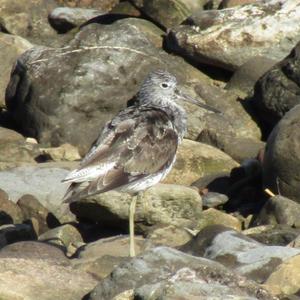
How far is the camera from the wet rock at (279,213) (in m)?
13.6

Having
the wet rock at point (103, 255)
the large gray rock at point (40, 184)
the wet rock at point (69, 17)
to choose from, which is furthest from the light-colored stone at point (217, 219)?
the wet rock at point (69, 17)

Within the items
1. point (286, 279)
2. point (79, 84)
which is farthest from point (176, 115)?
point (79, 84)

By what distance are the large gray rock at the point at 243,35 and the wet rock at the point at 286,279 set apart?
8851 mm

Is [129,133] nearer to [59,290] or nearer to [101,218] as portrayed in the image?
[101,218]

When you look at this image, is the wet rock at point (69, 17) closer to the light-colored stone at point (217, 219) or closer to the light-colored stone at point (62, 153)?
the light-colored stone at point (62, 153)

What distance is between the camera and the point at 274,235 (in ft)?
42.1

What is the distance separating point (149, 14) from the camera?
69.8 feet

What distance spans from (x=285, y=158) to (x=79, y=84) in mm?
4663

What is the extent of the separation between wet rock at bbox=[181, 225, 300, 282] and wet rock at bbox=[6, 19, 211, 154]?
587 cm

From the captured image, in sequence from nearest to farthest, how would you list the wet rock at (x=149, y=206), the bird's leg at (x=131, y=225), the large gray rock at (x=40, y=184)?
1. the bird's leg at (x=131, y=225)
2. the wet rock at (x=149, y=206)
3. the large gray rock at (x=40, y=184)

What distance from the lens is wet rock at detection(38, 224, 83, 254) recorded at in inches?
518

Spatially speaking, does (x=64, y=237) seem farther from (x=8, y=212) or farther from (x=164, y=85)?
(x=164, y=85)

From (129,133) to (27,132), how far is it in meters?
6.05

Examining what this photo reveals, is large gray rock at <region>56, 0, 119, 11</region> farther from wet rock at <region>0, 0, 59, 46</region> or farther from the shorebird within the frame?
the shorebird
